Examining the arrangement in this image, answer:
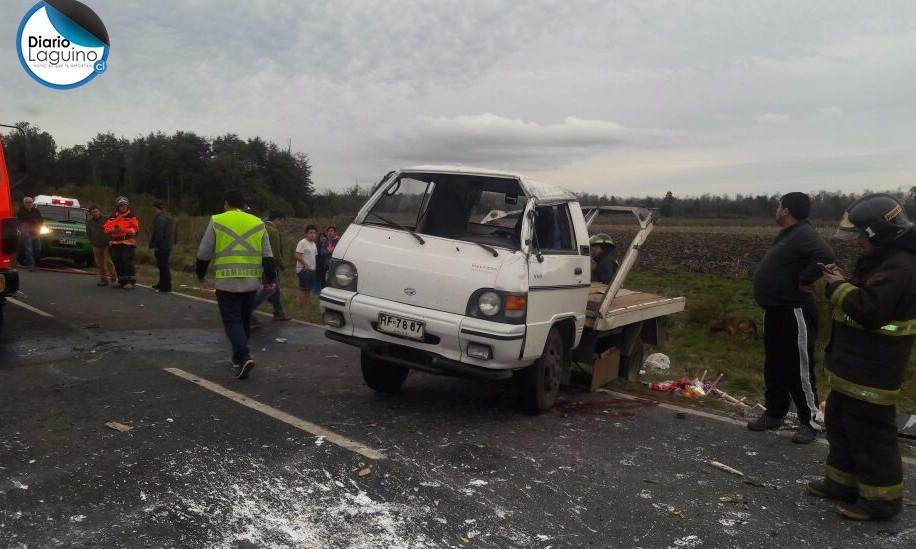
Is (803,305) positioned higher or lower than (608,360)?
higher

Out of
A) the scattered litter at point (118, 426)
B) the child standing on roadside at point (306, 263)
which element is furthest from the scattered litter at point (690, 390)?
the child standing on roadside at point (306, 263)

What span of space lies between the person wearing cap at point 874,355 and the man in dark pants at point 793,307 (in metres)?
1.15

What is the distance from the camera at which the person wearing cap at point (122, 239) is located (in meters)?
13.3

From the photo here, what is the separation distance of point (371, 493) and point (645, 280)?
→ 77.4 feet

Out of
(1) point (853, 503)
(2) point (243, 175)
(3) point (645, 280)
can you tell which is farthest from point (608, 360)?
(2) point (243, 175)

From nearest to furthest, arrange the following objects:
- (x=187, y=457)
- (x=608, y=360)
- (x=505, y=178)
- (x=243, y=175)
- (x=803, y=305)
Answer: (x=187, y=457), (x=803, y=305), (x=505, y=178), (x=608, y=360), (x=243, y=175)

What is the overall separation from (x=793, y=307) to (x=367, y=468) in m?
3.50

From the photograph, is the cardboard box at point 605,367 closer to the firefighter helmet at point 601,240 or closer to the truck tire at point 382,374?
the firefighter helmet at point 601,240

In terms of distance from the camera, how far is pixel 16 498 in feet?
12.5

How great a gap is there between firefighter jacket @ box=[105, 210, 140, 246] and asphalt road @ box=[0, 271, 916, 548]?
6566 mm

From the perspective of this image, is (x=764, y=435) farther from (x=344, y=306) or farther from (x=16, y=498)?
(x=16, y=498)

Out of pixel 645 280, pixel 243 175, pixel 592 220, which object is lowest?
pixel 645 280

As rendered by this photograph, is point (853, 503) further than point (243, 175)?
No

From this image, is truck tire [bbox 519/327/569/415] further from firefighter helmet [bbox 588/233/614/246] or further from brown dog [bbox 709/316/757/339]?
brown dog [bbox 709/316/757/339]
